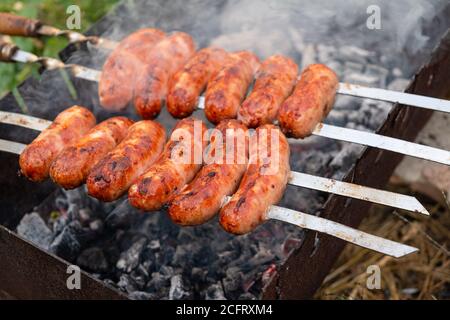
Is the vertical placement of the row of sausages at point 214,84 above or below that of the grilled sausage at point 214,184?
above

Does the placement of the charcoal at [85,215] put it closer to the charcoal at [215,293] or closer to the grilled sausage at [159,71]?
the grilled sausage at [159,71]

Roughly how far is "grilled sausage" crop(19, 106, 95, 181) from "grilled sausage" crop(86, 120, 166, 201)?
0.35 m

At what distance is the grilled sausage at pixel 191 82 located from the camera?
3396 mm

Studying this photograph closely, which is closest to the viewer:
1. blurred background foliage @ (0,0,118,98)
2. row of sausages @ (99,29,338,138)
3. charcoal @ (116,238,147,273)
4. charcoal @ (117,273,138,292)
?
row of sausages @ (99,29,338,138)

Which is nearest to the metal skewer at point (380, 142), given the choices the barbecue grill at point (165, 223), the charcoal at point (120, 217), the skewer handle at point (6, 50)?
the barbecue grill at point (165, 223)

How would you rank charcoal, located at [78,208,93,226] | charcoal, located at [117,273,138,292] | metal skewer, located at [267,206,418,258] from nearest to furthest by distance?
metal skewer, located at [267,206,418,258]
charcoal, located at [117,273,138,292]
charcoal, located at [78,208,93,226]

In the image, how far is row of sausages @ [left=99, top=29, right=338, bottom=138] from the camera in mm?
3176

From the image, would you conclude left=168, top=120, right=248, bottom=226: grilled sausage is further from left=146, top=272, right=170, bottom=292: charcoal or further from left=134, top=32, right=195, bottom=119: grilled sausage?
left=146, top=272, right=170, bottom=292: charcoal

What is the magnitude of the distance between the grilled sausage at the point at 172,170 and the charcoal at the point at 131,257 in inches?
35.9

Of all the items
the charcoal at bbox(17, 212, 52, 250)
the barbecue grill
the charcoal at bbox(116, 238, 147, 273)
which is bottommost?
the charcoal at bbox(116, 238, 147, 273)

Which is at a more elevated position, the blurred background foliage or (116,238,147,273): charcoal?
the blurred background foliage

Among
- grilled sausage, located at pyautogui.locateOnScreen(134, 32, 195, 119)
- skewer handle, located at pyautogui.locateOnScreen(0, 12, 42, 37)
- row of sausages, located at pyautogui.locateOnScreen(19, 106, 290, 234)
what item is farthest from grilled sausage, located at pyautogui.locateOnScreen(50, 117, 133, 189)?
skewer handle, located at pyautogui.locateOnScreen(0, 12, 42, 37)

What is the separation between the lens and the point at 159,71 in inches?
Result: 140
